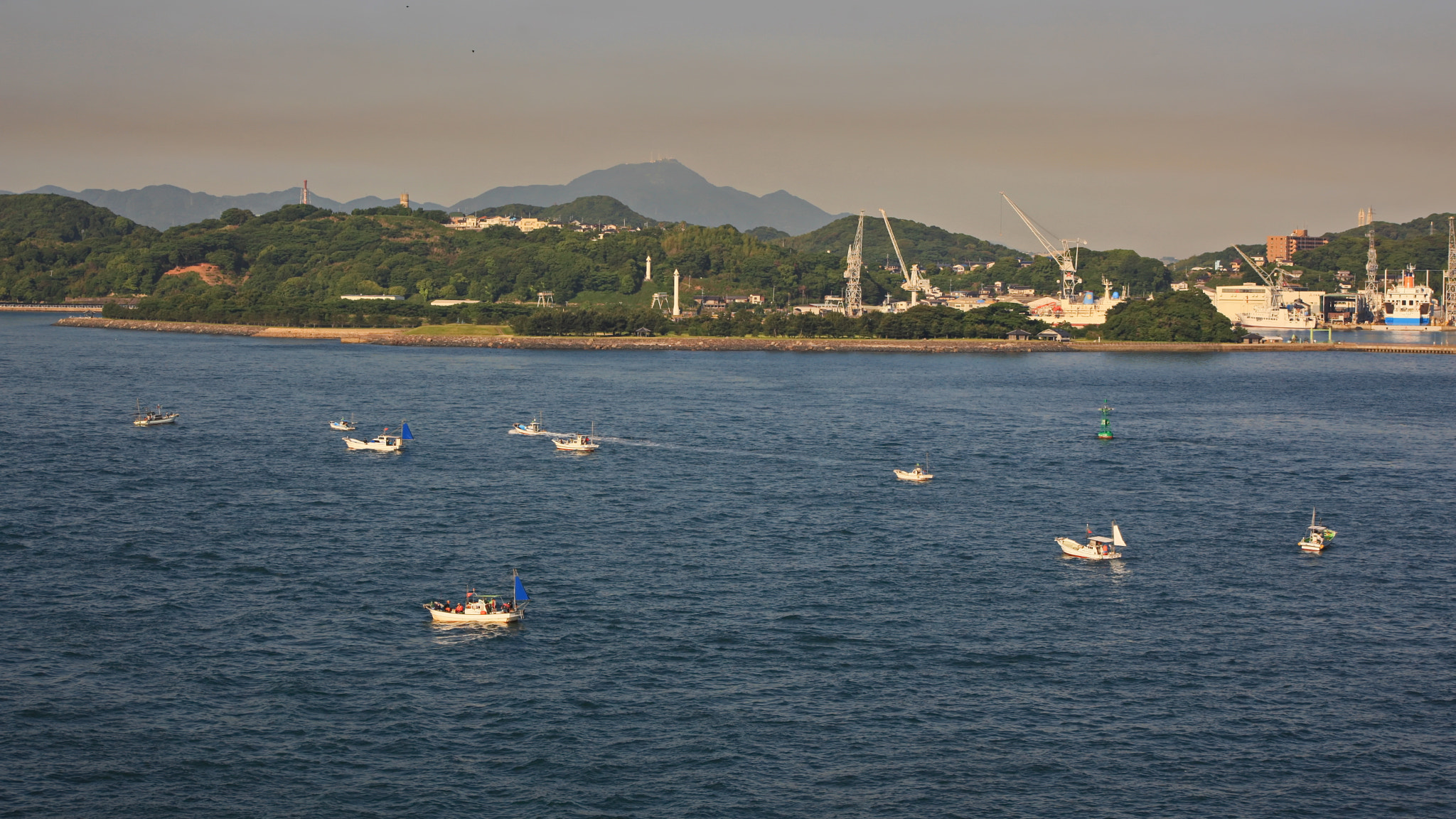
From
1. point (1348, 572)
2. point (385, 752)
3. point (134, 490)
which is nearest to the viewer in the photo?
point (385, 752)

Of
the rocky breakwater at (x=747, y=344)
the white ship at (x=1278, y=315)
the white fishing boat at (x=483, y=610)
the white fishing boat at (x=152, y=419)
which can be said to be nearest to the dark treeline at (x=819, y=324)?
the rocky breakwater at (x=747, y=344)

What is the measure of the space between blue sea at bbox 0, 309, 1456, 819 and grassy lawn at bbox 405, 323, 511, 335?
66.8 m

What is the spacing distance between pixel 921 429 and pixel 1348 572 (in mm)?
26648

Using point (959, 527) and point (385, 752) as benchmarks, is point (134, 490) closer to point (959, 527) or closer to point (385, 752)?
point (385, 752)

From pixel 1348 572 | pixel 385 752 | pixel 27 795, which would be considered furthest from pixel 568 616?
pixel 1348 572

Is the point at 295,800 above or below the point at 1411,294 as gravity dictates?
below

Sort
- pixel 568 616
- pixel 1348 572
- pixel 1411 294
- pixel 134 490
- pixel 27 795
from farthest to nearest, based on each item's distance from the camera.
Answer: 1. pixel 1411 294
2. pixel 134 490
3. pixel 1348 572
4. pixel 568 616
5. pixel 27 795

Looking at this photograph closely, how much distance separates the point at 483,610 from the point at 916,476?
21002 mm

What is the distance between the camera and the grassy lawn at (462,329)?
396ft

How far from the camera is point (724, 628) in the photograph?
2609 centimetres

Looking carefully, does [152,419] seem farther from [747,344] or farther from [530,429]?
[747,344]

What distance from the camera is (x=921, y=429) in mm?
56531

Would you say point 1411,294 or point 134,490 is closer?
point 134,490

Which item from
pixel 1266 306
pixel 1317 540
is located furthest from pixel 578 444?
pixel 1266 306
